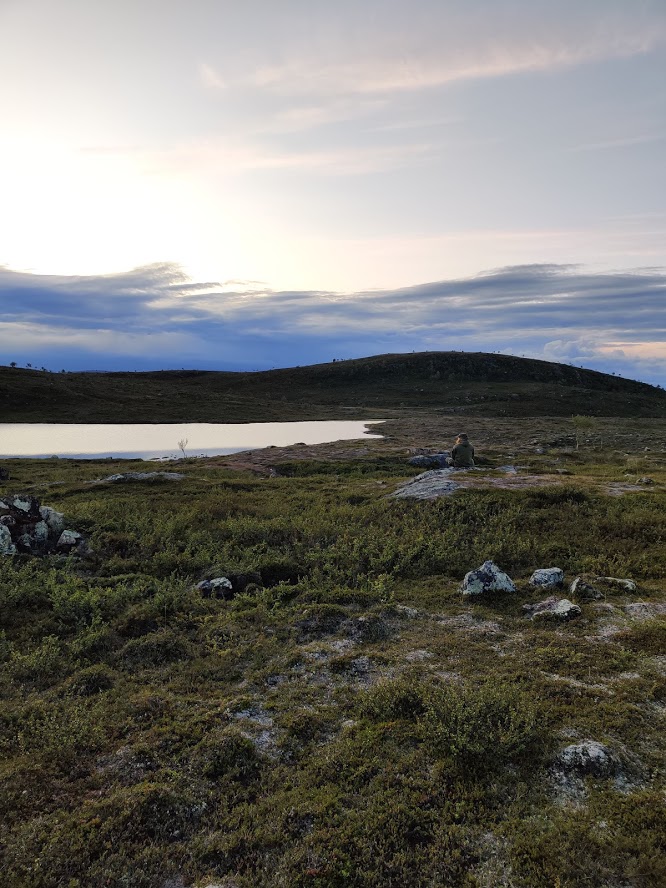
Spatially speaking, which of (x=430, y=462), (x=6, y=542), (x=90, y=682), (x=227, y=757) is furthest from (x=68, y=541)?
(x=430, y=462)

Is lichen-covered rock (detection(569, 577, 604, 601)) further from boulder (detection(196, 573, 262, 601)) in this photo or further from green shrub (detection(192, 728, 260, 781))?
green shrub (detection(192, 728, 260, 781))

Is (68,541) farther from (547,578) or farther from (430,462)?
(430,462)

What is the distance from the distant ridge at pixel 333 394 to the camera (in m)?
105

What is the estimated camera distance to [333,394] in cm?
16712

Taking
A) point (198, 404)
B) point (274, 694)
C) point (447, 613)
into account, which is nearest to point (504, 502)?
point (447, 613)

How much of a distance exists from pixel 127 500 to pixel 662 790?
84.6 ft

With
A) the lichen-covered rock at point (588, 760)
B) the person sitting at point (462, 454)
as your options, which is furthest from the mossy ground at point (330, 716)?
the person sitting at point (462, 454)

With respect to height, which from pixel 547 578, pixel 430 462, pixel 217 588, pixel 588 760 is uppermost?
pixel 430 462

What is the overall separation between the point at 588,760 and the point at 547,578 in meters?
8.54

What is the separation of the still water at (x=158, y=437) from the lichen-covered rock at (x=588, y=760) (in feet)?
174

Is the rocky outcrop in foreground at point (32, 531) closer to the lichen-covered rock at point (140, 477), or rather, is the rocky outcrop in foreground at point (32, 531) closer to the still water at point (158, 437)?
the lichen-covered rock at point (140, 477)

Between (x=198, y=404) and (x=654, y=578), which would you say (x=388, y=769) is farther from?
(x=198, y=404)

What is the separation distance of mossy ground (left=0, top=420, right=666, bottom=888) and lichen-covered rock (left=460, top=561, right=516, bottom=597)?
1.54 feet

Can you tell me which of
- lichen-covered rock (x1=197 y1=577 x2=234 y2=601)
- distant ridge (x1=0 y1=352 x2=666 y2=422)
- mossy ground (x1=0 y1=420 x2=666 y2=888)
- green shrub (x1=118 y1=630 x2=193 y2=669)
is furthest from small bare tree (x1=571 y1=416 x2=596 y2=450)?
green shrub (x1=118 y1=630 x2=193 y2=669)
